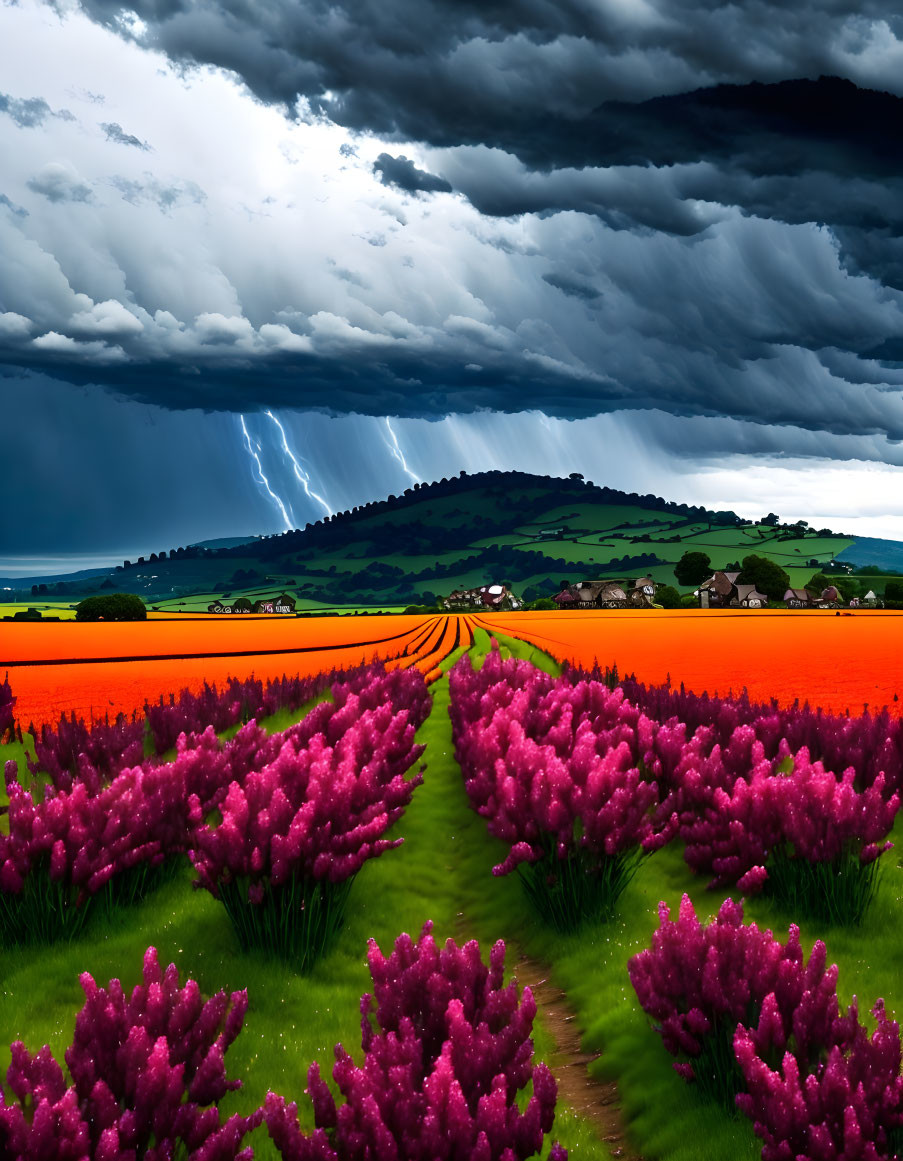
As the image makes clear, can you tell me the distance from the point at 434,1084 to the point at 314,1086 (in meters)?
0.50

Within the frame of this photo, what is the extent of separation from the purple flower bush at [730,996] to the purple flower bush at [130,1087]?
6.89 feet

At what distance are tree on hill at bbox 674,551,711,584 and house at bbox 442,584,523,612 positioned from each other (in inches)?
→ 1254

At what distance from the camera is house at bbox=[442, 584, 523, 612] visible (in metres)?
143

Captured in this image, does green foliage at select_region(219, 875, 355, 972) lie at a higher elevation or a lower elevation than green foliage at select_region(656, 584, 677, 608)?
higher

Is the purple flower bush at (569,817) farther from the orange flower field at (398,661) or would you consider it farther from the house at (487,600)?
the house at (487,600)

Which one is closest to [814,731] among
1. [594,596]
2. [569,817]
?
[569,817]

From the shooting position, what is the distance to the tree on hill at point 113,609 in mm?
77688

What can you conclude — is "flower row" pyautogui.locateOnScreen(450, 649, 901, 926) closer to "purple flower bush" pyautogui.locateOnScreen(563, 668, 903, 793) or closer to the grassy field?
the grassy field

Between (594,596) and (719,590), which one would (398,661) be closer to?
(719,590)

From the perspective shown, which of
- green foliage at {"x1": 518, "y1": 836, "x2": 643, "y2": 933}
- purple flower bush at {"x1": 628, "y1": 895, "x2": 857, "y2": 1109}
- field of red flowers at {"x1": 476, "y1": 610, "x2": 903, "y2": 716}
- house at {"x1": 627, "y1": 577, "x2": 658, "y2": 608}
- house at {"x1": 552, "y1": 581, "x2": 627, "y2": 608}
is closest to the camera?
purple flower bush at {"x1": 628, "y1": 895, "x2": 857, "y2": 1109}

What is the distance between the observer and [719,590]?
140000 millimetres

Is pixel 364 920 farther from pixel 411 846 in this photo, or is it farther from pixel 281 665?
pixel 281 665

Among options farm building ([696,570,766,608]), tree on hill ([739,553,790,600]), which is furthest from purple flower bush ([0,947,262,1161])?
tree on hill ([739,553,790,600])

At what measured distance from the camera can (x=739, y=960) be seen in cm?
399
